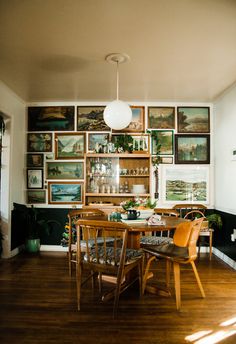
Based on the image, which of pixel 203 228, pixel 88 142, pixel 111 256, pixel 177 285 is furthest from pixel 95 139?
pixel 177 285

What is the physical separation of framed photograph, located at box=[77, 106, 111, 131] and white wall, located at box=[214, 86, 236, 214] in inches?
82.9

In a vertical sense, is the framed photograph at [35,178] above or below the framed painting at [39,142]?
below

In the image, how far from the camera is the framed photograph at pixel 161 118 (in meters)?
5.74

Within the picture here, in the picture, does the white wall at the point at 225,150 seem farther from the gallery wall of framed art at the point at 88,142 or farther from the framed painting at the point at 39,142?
the framed painting at the point at 39,142

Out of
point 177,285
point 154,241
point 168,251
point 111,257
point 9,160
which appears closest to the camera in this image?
point 111,257

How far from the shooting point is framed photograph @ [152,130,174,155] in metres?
5.70

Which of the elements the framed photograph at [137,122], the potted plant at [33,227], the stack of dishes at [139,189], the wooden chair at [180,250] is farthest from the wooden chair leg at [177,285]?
the framed photograph at [137,122]

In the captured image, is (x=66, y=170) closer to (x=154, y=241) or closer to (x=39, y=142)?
(x=39, y=142)

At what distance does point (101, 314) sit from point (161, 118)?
3.95 meters

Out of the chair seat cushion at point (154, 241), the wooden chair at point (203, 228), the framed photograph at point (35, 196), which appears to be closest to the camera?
the chair seat cushion at point (154, 241)

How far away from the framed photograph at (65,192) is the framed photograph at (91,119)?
3.71 ft

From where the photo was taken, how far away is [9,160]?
16.5ft

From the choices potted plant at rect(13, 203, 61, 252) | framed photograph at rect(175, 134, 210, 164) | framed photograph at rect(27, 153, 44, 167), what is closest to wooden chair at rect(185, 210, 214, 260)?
framed photograph at rect(175, 134, 210, 164)

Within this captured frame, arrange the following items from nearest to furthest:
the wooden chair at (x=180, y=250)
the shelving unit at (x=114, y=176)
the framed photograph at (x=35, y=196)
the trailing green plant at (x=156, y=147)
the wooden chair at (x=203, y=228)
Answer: the wooden chair at (x=180, y=250)
the wooden chair at (x=203, y=228)
the shelving unit at (x=114, y=176)
the trailing green plant at (x=156, y=147)
the framed photograph at (x=35, y=196)
